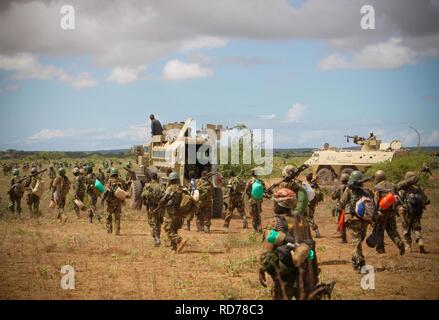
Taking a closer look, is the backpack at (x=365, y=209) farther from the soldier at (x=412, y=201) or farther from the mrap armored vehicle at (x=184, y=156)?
the mrap armored vehicle at (x=184, y=156)

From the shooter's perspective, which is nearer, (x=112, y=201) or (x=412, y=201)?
(x=412, y=201)

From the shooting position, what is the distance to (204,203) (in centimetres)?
1505

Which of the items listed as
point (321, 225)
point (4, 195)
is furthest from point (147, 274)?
point (4, 195)

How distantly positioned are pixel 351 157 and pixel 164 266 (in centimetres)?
2079

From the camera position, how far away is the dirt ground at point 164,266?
8.42 metres

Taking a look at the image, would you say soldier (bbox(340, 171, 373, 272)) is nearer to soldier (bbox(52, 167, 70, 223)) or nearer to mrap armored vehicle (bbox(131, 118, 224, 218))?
mrap armored vehicle (bbox(131, 118, 224, 218))

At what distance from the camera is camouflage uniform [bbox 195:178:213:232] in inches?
580

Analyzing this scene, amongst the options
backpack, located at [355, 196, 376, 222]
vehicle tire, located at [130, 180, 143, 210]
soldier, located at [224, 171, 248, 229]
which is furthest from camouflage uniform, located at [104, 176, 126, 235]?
backpack, located at [355, 196, 376, 222]

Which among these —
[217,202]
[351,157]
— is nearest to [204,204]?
[217,202]

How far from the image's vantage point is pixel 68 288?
28.1ft

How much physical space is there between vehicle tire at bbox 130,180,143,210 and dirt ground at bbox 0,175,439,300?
4.40 meters

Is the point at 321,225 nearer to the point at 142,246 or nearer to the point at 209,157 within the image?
the point at 209,157

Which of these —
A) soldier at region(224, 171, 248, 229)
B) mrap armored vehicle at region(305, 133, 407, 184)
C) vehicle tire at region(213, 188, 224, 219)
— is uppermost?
mrap armored vehicle at region(305, 133, 407, 184)

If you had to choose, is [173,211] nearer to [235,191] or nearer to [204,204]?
[204,204]
